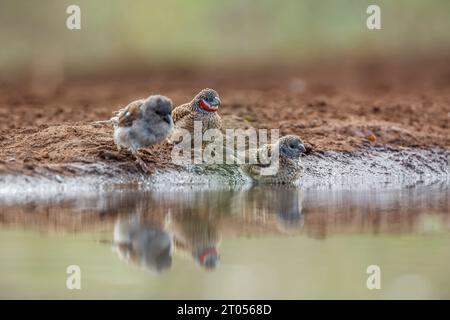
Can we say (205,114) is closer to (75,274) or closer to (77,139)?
(77,139)

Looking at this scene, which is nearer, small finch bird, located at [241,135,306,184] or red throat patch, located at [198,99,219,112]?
small finch bird, located at [241,135,306,184]

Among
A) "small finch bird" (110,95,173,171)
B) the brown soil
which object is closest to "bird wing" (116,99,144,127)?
"small finch bird" (110,95,173,171)

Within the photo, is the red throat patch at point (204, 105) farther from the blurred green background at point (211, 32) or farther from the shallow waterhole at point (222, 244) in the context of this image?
the blurred green background at point (211, 32)

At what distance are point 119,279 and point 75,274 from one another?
303 millimetres

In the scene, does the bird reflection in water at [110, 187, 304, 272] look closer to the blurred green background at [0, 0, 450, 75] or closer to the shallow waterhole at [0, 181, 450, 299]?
the shallow waterhole at [0, 181, 450, 299]

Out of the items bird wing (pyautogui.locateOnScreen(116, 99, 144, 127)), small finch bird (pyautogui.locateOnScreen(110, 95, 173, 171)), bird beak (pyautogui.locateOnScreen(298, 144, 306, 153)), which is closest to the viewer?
small finch bird (pyautogui.locateOnScreen(110, 95, 173, 171))

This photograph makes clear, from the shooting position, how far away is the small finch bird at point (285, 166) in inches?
408

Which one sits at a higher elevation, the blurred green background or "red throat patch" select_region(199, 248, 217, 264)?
the blurred green background

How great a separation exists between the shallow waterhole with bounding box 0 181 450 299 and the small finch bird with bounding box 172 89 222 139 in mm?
905

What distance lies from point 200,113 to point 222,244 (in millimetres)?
3210

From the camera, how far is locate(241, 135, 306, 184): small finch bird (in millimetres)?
10367

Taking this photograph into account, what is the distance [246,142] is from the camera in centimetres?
1109

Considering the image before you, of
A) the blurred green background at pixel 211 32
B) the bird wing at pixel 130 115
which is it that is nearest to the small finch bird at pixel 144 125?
the bird wing at pixel 130 115
